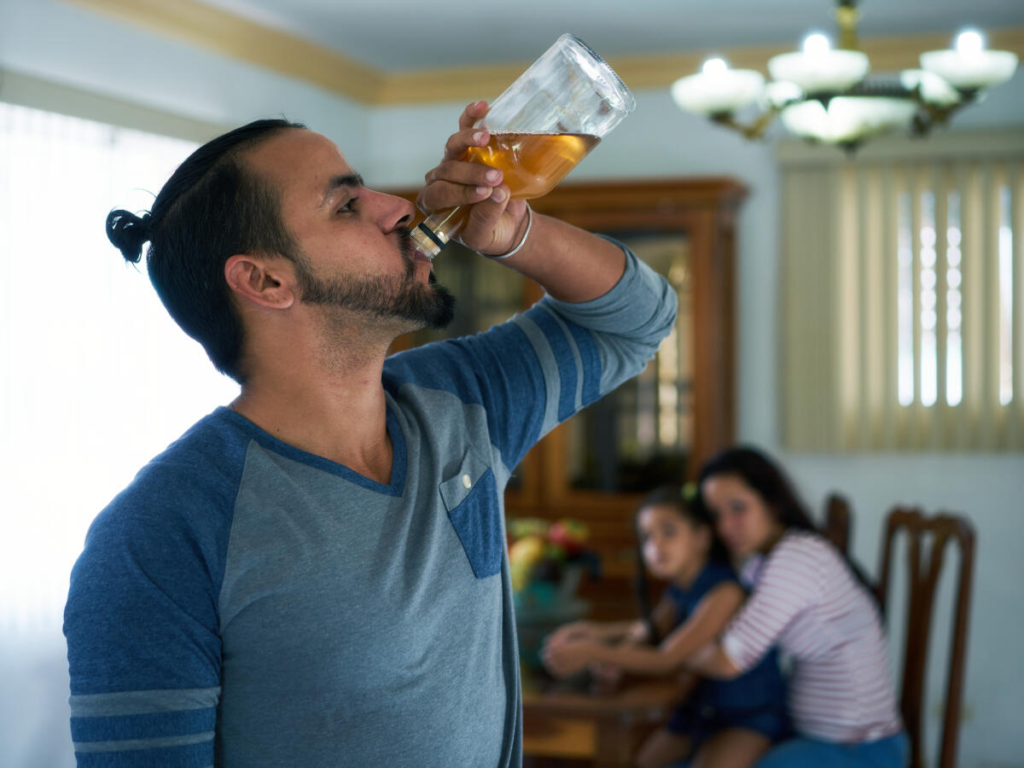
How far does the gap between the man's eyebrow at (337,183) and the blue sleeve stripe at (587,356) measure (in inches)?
13.0

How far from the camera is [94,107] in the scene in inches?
116

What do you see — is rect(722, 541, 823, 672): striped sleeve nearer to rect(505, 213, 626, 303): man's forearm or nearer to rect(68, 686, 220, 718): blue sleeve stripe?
rect(505, 213, 626, 303): man's forearm

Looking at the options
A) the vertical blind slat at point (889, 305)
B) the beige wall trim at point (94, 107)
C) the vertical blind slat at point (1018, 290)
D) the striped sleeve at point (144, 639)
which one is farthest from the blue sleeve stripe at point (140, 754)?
the vertical blind slat at point (1018, 290)

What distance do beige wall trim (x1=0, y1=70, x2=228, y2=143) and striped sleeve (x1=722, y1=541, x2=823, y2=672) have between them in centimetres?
226

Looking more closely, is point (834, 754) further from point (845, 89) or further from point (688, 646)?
point (845, 89)

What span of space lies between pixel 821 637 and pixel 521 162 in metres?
1.55

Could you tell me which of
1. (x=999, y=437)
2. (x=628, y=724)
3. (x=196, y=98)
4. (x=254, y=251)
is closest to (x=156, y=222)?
(x=254, y=251)

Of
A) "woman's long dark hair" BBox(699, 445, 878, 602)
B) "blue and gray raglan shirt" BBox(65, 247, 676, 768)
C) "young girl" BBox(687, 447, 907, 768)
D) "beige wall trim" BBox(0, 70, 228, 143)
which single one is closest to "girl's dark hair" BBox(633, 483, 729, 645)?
"woman's long dark hair" BBox(699, 445, 878, 602)

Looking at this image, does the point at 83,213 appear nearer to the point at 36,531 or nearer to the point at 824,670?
the point at 36,531

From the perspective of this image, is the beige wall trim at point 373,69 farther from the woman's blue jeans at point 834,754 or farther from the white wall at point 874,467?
the woman's blue jeans at point 834,754

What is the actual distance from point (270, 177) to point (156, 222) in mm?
131

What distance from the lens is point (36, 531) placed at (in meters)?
2.81

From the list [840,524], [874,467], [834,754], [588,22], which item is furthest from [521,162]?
[874,467]

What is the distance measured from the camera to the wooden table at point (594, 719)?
207cm
